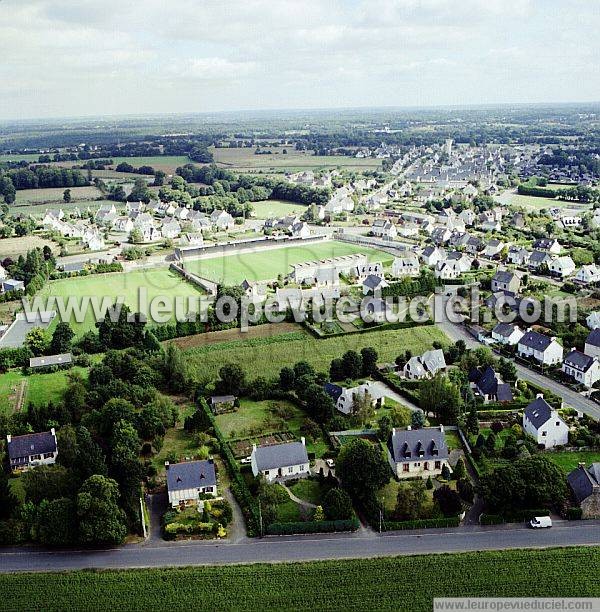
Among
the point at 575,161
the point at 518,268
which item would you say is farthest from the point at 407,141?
the point at 518,268

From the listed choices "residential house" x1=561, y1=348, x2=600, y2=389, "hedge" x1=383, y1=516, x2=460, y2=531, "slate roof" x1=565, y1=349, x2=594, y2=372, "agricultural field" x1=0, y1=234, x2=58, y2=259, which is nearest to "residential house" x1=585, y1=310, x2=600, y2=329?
"slate roof" x1=565, y1=349, x2=594, y2=372

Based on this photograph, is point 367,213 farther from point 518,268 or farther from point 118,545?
point 118,545

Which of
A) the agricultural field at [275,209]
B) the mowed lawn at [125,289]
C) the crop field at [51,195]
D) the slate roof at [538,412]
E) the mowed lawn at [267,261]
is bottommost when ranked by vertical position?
the slate roof at [538,412]

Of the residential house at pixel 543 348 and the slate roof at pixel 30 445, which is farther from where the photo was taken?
the residential house at pixel 543 348

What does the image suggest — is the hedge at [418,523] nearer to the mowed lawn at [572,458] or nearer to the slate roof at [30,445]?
the mowed lawn at [572,458]

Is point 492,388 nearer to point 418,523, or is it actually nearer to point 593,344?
point 593,344

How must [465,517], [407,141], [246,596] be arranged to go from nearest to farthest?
[246,596] → [465,517] → [407,141]

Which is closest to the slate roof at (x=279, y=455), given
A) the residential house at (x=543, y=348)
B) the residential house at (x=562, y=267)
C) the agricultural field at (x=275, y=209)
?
the residential house at (x=543, y=348)

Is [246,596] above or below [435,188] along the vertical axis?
below
